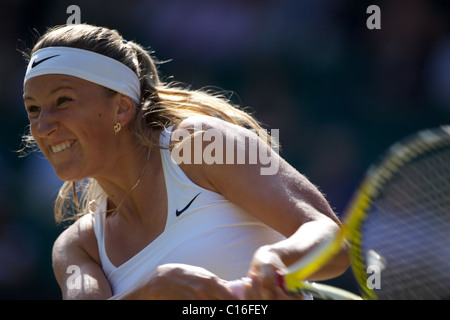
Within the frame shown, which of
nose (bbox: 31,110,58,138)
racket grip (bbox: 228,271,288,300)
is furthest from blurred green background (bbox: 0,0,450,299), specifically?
racket grip (bbox: 228,271,288,300)

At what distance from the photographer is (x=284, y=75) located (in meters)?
5.23

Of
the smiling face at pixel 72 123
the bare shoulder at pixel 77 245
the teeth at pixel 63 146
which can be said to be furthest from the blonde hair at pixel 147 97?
the bare shoulder at pixel 77 245

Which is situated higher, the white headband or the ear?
the white headband

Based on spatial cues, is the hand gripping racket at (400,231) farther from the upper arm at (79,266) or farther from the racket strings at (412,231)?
the upper arm at (79,266)

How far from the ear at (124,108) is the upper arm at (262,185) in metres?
0.36

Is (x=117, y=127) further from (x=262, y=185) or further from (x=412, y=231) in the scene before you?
(x=412, y=231)

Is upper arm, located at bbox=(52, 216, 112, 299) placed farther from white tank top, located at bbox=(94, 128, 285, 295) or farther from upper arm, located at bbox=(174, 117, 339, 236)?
upper arm, located at bbox=(174, 117, 339, 236)

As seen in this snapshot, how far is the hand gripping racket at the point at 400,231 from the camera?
5.71 feet

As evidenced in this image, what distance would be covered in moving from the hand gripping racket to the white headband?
103cm

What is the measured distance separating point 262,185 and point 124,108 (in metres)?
0.68

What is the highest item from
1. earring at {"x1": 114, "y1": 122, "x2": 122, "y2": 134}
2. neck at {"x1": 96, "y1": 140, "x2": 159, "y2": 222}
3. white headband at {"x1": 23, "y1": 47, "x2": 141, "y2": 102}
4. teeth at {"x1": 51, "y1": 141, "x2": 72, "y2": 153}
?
white headband at {"x1": 23, "y1": 47, "x2": 141, "y2": 102}

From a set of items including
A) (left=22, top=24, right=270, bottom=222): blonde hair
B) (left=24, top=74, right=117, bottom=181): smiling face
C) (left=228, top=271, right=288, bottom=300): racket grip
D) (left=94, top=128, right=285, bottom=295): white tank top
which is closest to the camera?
(left=228, top=271, right=288, bottom=300): racket grip

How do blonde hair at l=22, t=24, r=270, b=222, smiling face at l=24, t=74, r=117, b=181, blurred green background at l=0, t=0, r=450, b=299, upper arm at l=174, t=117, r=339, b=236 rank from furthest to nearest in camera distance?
blurred green background at l=0, t=0, r=450, b=299 < blonde hair at l=22, t=24, r=270, b=222 < smiling face at l=24, t=74, r=117, b=181 < upper arm at l=174, t=117, r=339, b=236

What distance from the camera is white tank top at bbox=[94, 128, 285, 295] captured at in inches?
87.1
